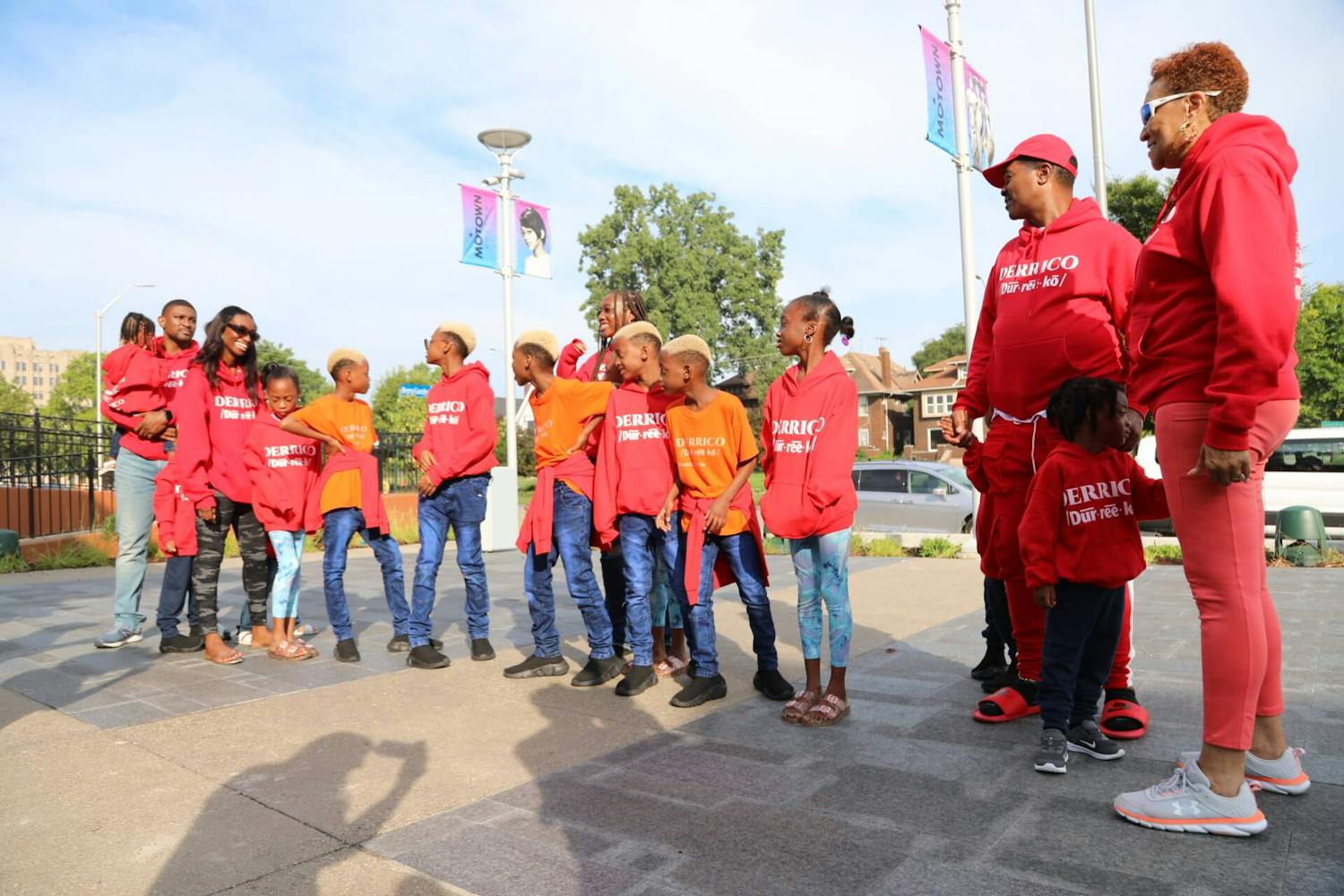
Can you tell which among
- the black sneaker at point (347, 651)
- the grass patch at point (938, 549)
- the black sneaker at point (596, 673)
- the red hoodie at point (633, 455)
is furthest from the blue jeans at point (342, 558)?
the grass patch at point (938, 549)

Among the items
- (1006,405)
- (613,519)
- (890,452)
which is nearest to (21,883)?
(613,519)

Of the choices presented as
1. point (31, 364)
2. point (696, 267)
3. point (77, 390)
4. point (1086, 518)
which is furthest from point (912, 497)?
point (31, 364)

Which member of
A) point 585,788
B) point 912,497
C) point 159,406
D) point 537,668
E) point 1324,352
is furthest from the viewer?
point 1324,352

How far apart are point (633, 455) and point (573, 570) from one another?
70 centimetres

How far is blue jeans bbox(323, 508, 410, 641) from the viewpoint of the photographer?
5.62 meters

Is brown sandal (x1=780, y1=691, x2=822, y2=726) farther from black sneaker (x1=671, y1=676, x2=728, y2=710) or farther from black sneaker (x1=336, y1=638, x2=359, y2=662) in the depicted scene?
black sneaker (x1=336, y1=638, x2=359, y2=662)

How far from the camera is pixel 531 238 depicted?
49.4 ft

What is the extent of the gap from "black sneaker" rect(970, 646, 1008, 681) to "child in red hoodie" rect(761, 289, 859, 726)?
834 millimetres

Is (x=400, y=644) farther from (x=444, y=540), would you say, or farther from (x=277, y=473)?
(x=277, y=473)

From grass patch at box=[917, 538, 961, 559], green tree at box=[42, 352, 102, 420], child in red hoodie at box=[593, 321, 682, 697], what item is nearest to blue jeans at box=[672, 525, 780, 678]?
child in red hoodie at box=[593, 321, 682, 697]

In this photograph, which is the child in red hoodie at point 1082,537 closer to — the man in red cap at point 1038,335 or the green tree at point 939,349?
the man in red cap at point 1038,335

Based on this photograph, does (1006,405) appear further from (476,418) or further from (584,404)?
(476,418)

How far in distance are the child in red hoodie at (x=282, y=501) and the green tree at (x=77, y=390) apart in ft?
187

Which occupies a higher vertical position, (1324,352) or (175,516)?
(1324,352)
